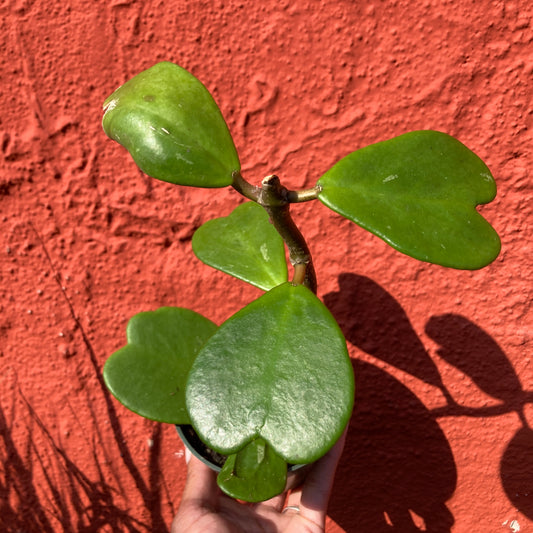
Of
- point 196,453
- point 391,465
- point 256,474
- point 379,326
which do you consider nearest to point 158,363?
point 196,453

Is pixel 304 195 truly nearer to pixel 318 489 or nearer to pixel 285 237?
pixel 285 237

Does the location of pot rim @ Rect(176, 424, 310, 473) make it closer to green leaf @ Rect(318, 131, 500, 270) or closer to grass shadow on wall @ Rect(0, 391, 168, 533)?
grass shadow on wall @ Rect(0, 391, 168, 533)

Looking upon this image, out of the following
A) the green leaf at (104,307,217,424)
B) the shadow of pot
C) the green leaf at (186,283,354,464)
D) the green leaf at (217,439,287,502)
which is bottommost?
the shadow of pot

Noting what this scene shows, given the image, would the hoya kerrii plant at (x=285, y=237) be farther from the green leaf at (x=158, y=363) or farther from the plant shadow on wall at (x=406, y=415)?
the plant shadow on wall at (x=406, y=415)

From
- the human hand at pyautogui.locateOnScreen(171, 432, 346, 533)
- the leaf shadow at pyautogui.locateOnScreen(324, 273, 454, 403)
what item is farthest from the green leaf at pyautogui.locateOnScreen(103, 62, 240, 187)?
Result: the human hand at pyautogui.locateOnScreen(171, 432, 346, 533)

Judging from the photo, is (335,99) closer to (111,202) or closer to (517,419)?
(111,202)

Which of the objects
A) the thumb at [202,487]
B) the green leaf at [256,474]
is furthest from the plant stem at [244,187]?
the thumb at [202,487]

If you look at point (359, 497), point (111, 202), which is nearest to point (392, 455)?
point (359, 497)
